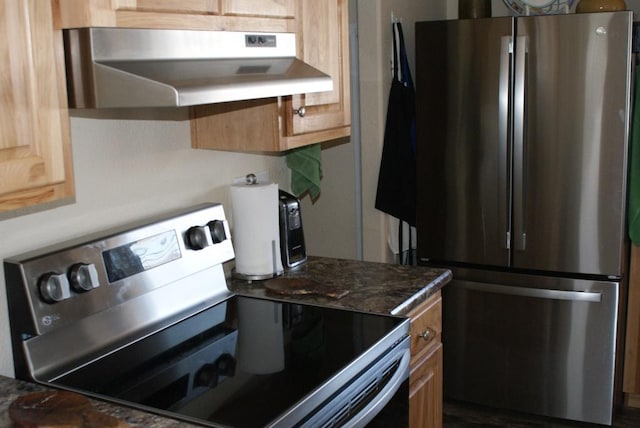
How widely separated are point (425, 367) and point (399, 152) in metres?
1.40

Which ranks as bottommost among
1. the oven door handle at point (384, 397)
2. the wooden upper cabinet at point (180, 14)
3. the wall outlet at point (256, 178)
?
the oven door handle at point (384, 397)

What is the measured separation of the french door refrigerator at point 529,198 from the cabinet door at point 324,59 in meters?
1.06

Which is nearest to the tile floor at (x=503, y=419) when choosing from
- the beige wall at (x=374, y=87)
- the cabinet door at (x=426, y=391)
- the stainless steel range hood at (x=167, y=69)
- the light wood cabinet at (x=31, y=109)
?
the beige wall at (x=374, y=87)

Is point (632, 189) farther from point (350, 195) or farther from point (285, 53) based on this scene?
point (285, 53)

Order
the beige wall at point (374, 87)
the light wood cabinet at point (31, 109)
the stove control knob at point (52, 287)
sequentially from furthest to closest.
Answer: the beige wall at point (374, 87) < the stove control knob at point (52, 287) < the light wood cabinet at point (31, 109)

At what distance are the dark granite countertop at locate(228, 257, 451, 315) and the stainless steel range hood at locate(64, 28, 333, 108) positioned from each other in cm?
62

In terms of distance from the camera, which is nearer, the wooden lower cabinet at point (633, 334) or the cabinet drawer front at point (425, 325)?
the cabinet drawer front at point (425, 325)

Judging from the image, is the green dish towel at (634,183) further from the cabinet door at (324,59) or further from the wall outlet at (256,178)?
the wall outlet at (256,178)

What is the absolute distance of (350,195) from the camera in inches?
148

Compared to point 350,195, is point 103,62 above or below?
above

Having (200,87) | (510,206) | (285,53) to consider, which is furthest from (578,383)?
(200,87)

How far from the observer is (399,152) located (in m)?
3.61

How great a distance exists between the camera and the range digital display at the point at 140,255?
198 centimetres

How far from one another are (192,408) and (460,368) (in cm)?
224
